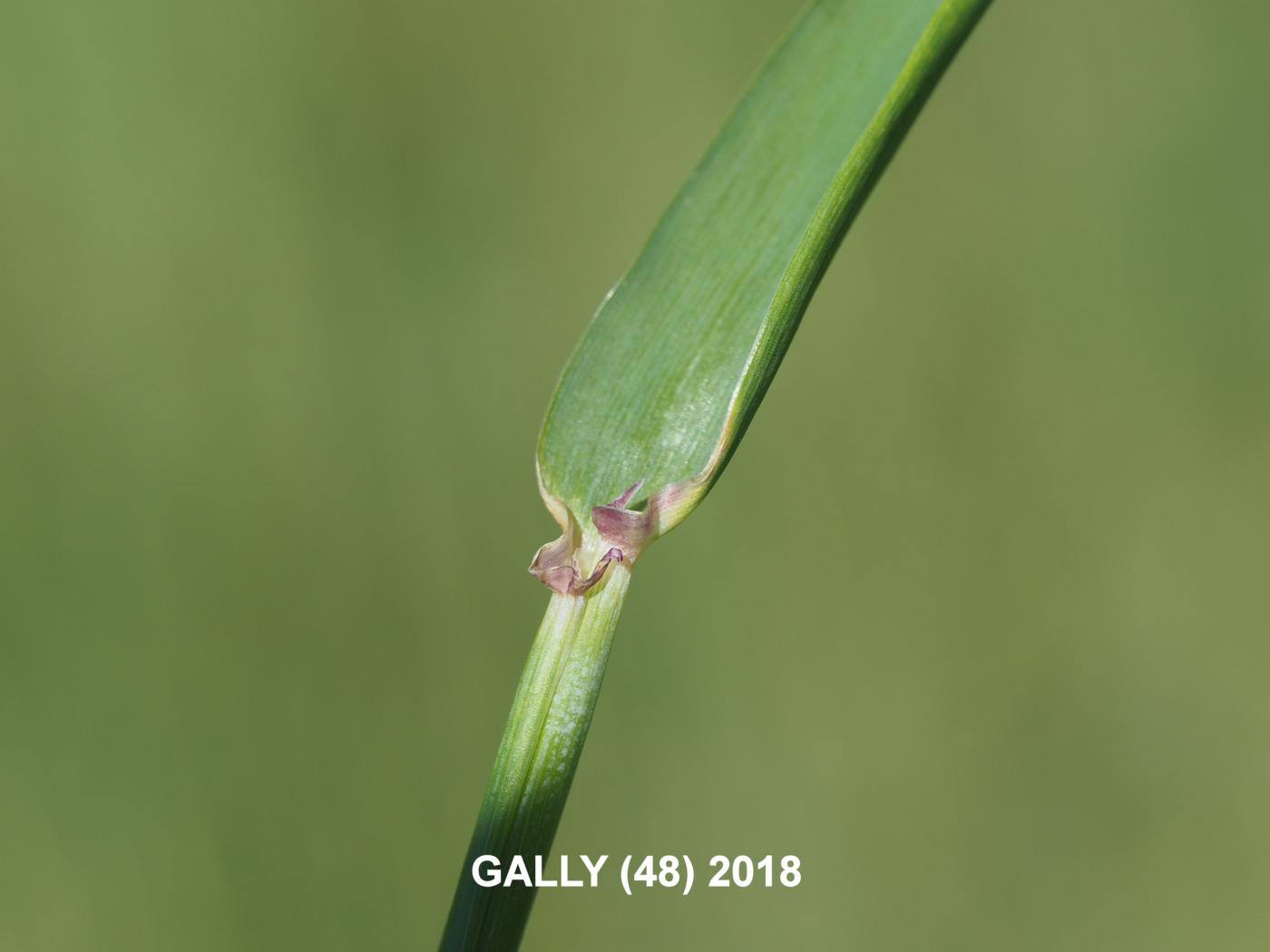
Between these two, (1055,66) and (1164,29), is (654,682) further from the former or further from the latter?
(1164,29)

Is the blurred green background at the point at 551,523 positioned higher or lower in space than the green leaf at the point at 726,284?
higher

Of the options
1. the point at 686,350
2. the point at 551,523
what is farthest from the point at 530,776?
the point at 551,523

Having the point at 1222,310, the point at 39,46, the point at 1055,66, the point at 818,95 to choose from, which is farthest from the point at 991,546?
the point at 39,46

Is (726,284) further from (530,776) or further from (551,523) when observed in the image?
(551,523)

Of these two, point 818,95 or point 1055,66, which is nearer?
point 818,95

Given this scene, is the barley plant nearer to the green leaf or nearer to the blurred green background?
the green leaf

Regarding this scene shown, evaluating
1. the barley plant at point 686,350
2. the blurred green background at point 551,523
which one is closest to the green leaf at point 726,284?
the barley plant at point 686,350

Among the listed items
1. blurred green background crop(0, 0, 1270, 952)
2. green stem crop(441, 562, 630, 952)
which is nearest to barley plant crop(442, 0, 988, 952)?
green stem crop(441, 562, 630, 952)

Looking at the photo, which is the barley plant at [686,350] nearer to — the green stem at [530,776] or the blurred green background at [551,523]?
the green stem at [530,776]
